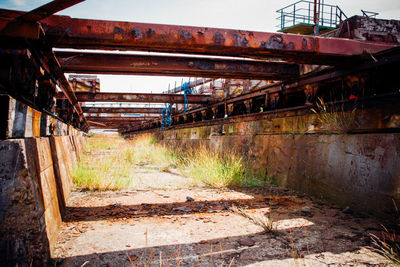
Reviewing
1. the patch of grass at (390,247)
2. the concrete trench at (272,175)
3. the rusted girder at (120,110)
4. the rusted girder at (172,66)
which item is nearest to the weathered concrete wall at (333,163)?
the concrete trench at (272,175)

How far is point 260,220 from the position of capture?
126 inches

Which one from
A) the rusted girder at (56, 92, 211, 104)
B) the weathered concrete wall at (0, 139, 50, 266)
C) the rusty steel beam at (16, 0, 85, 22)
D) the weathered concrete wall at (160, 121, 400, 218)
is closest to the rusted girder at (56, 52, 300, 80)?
the weathered concrete wall at (160, 121, 400, 218)

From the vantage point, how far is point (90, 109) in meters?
13.3

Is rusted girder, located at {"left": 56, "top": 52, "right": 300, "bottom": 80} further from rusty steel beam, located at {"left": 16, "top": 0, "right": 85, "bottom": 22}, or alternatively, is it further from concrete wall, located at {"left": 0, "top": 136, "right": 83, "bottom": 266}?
concrete wall, located at {"left": 0, "top": 136, "right": 83, "bottom": 266}

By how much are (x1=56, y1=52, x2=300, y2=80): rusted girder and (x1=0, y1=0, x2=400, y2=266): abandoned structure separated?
0.02m

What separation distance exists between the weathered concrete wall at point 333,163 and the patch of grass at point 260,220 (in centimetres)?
140

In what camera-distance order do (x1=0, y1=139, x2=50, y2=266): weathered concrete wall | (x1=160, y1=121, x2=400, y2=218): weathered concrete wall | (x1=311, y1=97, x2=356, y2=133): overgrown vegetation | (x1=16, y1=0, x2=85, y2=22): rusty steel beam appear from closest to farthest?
(x1=0, y1=139, x2=50, y2=266): weathered concrete wall → (x1=16, y1=0, x2=85, y2=22): rusty steel beam → (x1=160, y1=121, x2=400, y2=218): weathered concrete wall → (x1=311, y1=97, x2=356, y2=133): overgrown vegetation

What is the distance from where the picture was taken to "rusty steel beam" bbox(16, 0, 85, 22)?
7.21 ft

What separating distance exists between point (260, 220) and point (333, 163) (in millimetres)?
1854

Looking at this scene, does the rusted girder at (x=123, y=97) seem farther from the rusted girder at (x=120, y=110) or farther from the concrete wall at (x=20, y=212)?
the concrete wall at (x=20, y=212)

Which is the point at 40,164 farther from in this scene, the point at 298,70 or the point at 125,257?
the point at 298,70

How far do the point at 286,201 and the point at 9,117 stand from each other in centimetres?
402

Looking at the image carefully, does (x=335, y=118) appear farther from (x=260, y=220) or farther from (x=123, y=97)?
(x=123, y=97)

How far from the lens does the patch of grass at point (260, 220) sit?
307 cm
